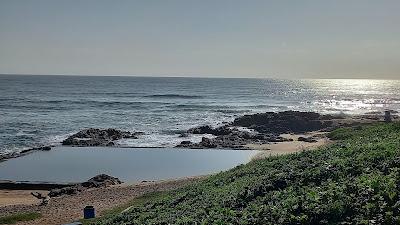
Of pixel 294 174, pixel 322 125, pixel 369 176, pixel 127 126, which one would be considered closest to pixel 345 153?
pixel 294 174

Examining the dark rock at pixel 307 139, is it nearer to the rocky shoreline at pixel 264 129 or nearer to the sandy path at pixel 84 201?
the rocky shoreline at pixel 264 129

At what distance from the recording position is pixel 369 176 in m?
13.4

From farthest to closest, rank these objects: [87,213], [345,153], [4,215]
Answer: [4,215] → [87,213] → [345,153]

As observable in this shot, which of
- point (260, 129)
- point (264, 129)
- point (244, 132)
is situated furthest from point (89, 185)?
point (260, 129)

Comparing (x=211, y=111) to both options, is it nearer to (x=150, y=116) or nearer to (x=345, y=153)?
(x=150, y=116)

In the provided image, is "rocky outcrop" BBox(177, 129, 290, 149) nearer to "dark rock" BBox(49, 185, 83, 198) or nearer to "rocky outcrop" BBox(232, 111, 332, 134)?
"rocky outcrop" BBox(232, 111, 332, 134)

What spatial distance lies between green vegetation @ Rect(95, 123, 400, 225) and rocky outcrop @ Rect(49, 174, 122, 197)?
46.9 ft

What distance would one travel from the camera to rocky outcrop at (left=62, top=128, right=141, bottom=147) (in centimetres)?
5594

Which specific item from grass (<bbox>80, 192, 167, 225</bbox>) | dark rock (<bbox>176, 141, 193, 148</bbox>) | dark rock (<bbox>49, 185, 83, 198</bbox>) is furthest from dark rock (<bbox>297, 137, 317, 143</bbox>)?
dark rock (<bbox>49, 185, 83, 198</bbox>)

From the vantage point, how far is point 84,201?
29391 mm

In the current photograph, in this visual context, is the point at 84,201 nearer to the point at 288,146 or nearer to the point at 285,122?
the point at 288,146

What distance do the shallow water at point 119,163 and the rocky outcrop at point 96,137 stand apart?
233cm

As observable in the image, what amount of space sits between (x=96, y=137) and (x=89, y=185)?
26176 millimetres

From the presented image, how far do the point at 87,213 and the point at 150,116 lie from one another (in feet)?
211
